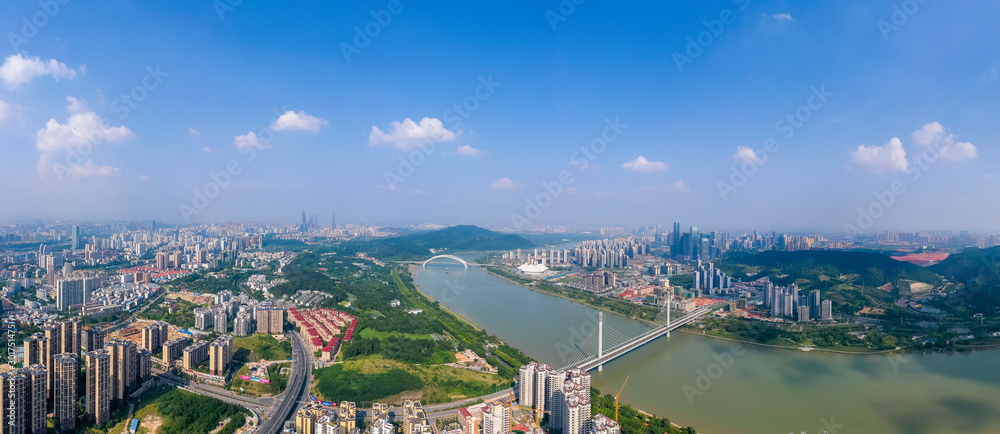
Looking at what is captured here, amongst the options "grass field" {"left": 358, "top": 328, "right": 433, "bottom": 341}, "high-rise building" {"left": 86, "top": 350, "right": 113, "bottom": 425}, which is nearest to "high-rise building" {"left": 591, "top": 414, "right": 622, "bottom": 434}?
"grass field" {"left": 358, "top": 328, "right": 433, "bottom": 341}

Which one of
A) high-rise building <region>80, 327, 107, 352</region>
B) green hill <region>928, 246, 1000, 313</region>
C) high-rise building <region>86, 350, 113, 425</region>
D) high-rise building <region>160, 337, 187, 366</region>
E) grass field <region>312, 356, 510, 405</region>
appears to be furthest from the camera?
green hill <region>928, 246, 1000, 313</region>

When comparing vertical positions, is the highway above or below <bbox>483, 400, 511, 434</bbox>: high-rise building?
below

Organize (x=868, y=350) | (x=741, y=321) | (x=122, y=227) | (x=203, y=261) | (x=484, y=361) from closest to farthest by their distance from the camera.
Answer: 1. (x=484, y=361)
2. (x=868, y=350)
3. (x=741, y=321)
4. (x=203, y=261)
5. (x=122, y=227)

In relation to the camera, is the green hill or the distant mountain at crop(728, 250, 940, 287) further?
the distant mountain at crop(728, 250, 940, 287)

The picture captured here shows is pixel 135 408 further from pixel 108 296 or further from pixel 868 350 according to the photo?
pixel 868 350

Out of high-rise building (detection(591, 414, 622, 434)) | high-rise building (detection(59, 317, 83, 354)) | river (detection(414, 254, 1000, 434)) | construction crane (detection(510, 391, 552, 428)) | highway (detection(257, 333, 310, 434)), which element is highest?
high-rise building (detection(59, 317, 83, 354))

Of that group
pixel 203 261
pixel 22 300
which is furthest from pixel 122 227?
pixel 22 300

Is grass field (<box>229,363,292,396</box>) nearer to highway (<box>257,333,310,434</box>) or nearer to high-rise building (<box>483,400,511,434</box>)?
highway (<box>257,333,310,434</box>)
